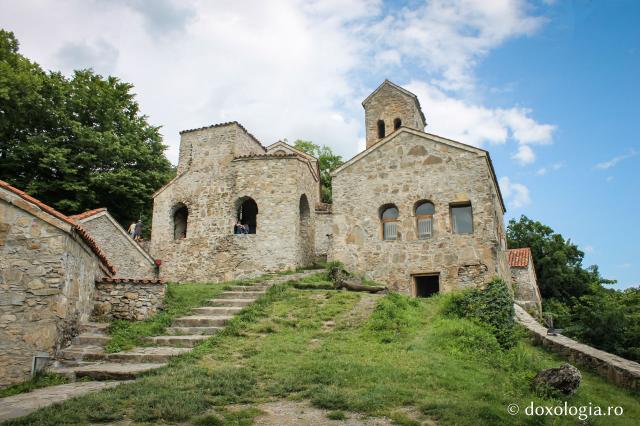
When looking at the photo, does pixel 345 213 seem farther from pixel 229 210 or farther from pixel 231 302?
pixel 231 302

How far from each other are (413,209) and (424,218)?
1.80ft

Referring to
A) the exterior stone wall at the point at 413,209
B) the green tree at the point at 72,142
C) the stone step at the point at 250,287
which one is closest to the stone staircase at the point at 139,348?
the stone step at the point at 250,287

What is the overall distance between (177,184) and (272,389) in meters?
16.9

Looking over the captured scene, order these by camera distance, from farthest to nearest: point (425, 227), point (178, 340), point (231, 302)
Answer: point (425, 227), point (231, 302), point (178, 340)

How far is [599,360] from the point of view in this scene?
9758 mm

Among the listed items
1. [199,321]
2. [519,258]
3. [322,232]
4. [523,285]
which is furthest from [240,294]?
[519,258]

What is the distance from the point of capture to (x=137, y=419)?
551cm

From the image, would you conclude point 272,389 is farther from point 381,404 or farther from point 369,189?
point 369,189

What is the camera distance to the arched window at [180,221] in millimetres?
22438

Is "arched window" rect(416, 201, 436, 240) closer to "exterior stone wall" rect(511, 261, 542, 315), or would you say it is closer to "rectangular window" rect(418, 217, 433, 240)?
"rectangular window" rect(418, 217, 433, 240)

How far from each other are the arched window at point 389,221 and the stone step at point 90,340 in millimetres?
11409

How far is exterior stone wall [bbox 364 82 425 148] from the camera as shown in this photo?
26.2 meters

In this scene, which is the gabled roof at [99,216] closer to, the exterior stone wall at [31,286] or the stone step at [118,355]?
the exterior stone wall at [31,286]

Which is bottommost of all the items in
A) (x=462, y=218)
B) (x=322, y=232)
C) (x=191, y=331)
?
(x=191, y=331)
